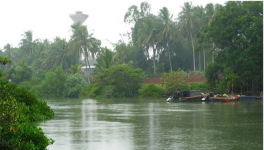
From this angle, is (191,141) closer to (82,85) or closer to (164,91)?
(164,91)

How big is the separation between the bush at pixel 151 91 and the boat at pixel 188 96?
8.58 meters

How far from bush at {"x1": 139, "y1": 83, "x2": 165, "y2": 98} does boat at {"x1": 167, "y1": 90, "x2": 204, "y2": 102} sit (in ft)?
28.2

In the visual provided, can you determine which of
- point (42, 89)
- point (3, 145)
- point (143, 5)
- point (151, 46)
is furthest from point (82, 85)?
point (3, 145)

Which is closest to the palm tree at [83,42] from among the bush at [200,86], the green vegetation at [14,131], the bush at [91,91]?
the bush at [91,91]

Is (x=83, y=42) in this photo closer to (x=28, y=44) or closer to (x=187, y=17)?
(x=187, y=17)

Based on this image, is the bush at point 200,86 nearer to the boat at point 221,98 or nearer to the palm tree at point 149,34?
the boat at point 221,98

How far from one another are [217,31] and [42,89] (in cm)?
2714

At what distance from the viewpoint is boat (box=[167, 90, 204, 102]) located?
42094mm

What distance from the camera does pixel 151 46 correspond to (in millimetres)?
65188

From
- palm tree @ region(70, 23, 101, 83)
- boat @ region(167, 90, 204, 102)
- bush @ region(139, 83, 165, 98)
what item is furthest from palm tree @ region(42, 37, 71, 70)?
boat @ region(167, 90, 204, 102)

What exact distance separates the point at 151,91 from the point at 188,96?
1096cm

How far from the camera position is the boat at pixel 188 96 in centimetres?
4209

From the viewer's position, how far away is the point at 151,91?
2119 inches

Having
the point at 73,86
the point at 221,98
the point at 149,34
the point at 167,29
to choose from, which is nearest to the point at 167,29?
the point at 167,29
